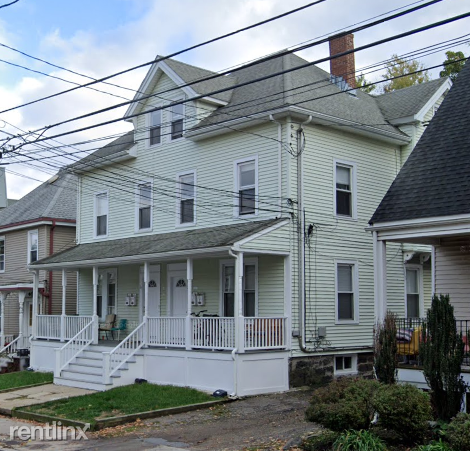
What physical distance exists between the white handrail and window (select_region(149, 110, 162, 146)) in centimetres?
650

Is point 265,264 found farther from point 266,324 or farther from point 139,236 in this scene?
point 139,236

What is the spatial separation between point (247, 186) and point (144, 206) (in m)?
4.92

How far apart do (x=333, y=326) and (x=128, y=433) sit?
25.7ft

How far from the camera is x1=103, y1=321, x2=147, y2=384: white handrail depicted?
18.5 meters

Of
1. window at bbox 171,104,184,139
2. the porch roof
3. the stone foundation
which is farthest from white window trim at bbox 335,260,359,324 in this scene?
window at bbox 171,104,184,139

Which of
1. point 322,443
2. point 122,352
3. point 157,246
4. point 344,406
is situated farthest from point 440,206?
point 122,352

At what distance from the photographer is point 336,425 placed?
413 inches

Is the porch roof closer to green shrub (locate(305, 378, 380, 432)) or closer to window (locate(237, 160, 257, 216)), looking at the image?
window (locate(237, 160, 257, 216))

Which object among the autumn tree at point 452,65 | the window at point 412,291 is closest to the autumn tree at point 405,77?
the autumn tree at point 452,65

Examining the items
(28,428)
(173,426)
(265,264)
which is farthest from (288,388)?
(28,428)

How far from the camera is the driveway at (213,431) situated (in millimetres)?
12039

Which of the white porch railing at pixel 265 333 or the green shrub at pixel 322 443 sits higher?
the white porch railing at pixel 265 333

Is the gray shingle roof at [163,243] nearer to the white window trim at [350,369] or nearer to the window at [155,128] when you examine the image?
the window at [155,128]

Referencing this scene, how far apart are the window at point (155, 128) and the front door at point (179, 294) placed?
14.9ft
